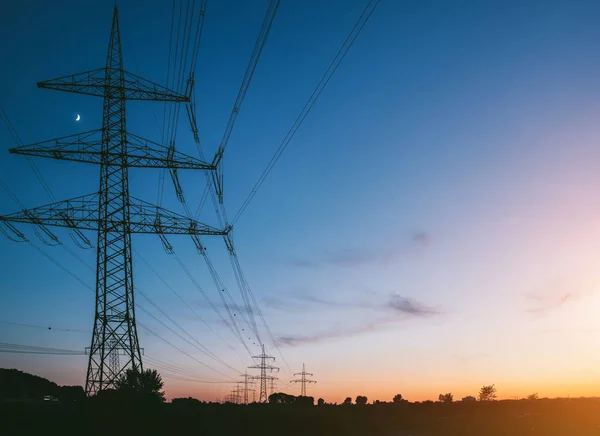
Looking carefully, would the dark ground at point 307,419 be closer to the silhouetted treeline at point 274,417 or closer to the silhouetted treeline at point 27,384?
the silhouetted treeline at point 274,417

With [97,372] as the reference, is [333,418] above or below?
below

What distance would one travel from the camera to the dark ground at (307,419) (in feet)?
112

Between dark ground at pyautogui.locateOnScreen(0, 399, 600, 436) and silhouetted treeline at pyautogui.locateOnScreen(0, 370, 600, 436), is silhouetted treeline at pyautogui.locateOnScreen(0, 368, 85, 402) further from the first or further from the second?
dark ground at pyautogui.locateOnScreen(0, 399, 600, 436)

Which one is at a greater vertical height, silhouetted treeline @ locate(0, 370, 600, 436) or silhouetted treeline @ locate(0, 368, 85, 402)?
silhouetted treeline @ locate(0, 368, 85, 402)

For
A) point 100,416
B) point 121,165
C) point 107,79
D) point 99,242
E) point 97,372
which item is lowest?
point 100,416

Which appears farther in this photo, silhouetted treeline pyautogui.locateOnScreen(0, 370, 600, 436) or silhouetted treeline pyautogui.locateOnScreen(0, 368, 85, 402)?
silhouetted treeline pyautogui.locateOnScreen(0, 368, 85, 402)

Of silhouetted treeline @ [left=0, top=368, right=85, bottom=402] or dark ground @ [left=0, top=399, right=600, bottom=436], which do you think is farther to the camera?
silhouetted treeline @ [left=0, top=368, right=85, bottom=402]

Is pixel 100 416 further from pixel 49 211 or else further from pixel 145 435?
pixel 49 211

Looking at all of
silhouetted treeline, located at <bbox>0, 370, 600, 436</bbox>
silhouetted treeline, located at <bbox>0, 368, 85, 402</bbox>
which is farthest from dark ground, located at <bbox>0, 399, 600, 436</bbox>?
silhouetted treeline, located at <bbox>0, 368, 85, 402</bbox>

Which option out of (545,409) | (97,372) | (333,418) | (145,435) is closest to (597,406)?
(545,409)

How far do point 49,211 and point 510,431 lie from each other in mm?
69834

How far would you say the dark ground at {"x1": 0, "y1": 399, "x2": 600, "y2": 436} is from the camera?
112ft

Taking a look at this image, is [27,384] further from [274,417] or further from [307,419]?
[307,419]

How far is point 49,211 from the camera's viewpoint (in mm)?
30578
